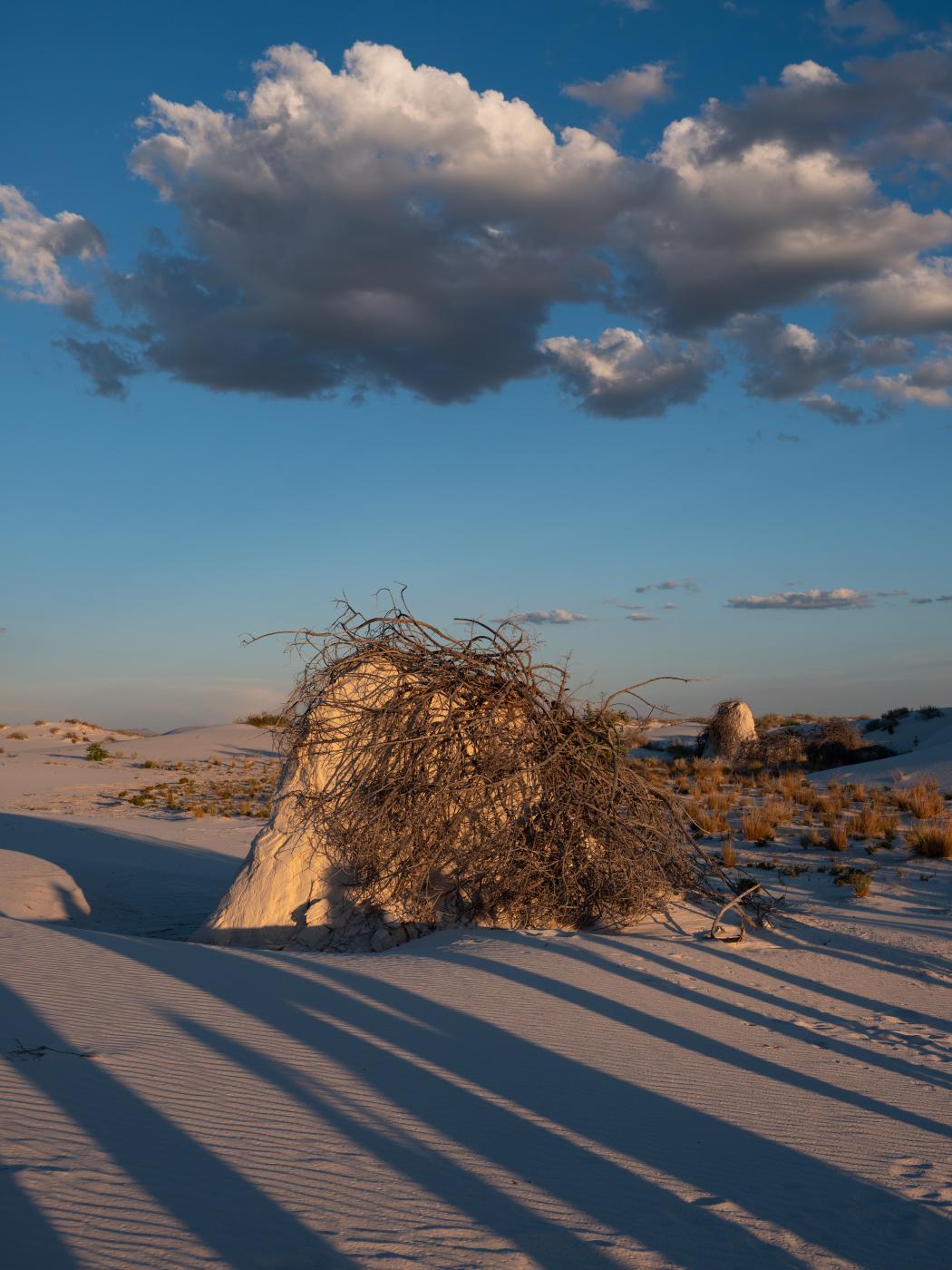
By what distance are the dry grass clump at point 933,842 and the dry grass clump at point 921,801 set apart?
277cm

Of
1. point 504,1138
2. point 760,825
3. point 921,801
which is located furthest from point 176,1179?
point 921,801

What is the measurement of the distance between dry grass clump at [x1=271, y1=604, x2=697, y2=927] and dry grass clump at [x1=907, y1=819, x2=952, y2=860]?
586 centimetres

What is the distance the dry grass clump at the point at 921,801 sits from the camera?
15.9 m

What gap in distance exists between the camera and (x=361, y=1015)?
18.3 feet

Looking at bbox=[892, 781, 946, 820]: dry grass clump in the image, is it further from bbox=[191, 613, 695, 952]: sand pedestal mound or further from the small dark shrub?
the small dark shrub

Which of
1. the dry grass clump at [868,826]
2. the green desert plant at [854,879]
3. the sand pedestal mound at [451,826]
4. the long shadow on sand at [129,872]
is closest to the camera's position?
the sand pedestal mound at [451,826]

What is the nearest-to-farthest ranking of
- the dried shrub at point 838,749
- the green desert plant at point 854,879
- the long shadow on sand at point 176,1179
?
the long shadow on sand at point 176,1179 < the green desert plant at point 854,879 < the dried shrub at point 838,749

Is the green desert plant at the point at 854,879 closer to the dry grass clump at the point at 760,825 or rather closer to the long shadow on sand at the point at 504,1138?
the dry grass clump at the point at 760,825

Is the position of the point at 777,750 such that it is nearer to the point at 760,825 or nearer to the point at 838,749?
the point at 838,749

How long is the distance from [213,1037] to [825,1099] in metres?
3.04

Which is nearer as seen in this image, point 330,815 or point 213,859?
point 330,815

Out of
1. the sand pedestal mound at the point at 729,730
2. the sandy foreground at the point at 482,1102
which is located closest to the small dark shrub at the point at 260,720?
the sand pedestal mound at the point at 729,730

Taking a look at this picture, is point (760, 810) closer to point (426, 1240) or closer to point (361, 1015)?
point (361, 1015)

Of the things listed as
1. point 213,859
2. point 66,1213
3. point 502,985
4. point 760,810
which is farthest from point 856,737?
point 66,1213
